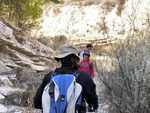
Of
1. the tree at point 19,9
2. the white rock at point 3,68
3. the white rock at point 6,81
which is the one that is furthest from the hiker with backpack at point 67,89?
the tree at point 19,9

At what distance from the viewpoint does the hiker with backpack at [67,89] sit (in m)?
1.59

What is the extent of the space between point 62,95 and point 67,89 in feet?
0.23

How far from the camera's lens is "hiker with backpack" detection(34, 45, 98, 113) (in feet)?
5.22

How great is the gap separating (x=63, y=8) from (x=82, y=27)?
13.5 ft

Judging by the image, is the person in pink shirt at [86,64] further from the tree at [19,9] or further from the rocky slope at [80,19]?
the rocky slope at [80,19]

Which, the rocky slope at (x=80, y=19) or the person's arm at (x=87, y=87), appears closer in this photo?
the person's arm at (x=87, y=87)

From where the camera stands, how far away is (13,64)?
6359 mm

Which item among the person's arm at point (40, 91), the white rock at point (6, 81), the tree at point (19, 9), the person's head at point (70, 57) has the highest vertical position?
the tree at point (19, 9)

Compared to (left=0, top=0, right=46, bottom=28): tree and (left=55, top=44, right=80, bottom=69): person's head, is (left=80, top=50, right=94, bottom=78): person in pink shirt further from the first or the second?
(left=0, top=0, right=46, bottom=28): tree

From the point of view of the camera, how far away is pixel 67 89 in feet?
5.34

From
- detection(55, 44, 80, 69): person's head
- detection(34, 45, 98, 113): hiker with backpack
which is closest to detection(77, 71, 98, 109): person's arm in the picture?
detection(34, 45, 98, 113): hiker with backpack

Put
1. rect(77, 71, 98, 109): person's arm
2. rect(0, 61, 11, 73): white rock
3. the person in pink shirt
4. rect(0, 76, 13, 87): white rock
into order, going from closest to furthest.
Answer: rect(77, 71, 98, 109): person's arm → the person in pink shirt → rect(0, 76, 13, 87): white rock → rect(0, 61, 11, 73): white rock

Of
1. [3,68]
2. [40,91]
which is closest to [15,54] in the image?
[3,68]

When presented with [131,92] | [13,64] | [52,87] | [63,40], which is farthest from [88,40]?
[52,87]
